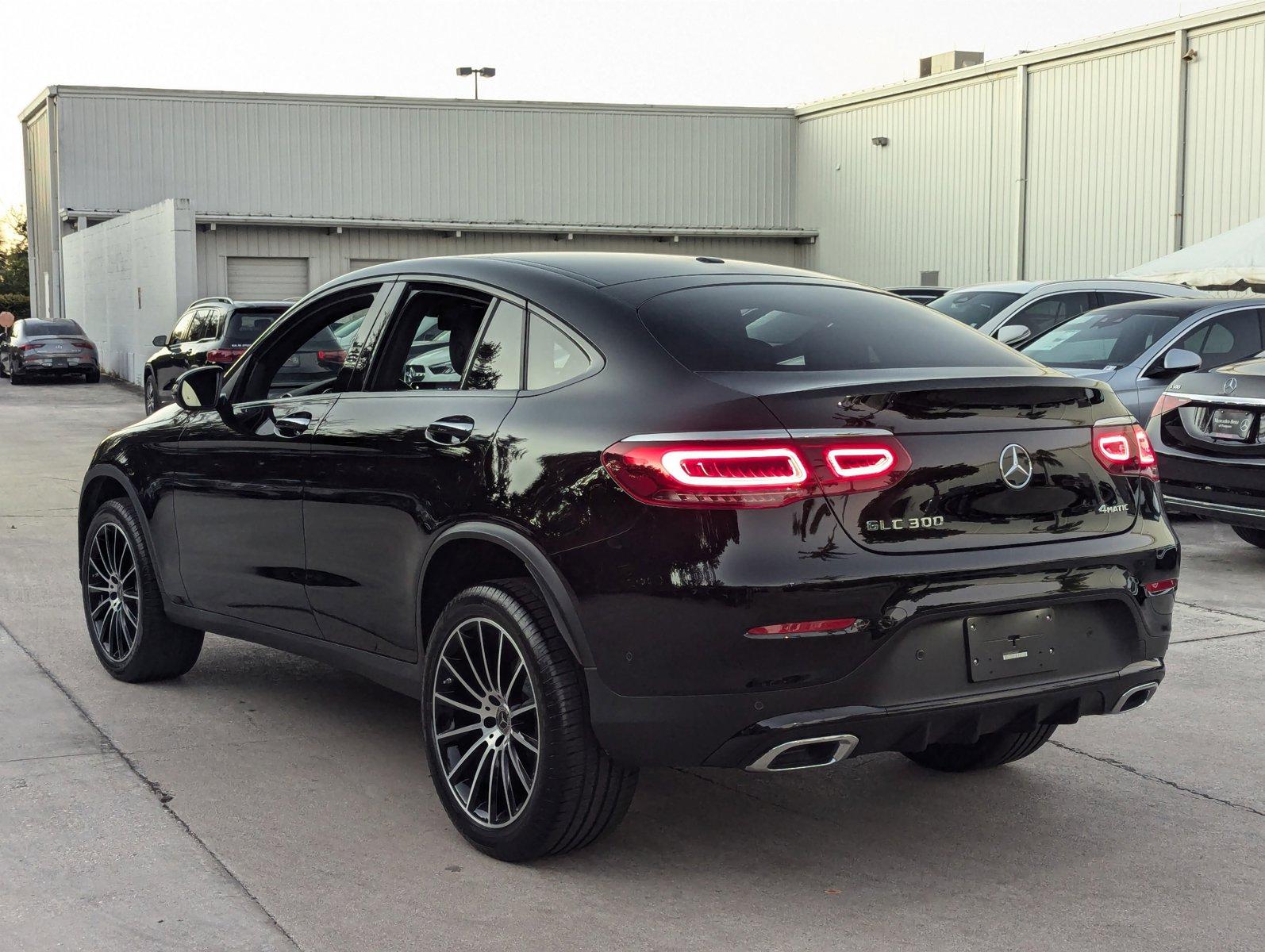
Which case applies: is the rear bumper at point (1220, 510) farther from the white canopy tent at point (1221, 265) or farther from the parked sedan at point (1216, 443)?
the white canopy tent at point (1221, 265)

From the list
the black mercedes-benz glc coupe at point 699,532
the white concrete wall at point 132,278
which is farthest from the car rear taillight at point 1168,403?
the white concrete wall at point 132,278

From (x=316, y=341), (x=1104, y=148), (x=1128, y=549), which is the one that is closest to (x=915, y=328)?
(x=1128, y=549)

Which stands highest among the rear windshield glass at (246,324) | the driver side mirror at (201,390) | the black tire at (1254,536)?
the rear windshield glass at (246,324)

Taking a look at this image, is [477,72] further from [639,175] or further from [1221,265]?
[1221,265]

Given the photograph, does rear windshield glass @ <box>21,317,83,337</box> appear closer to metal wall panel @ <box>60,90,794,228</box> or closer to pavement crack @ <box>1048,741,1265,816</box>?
metal wall panel @ <box>60,90,794,228</box>

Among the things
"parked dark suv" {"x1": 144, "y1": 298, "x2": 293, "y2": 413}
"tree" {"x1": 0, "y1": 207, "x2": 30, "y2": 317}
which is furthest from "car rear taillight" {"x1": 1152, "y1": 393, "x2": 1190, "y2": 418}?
"tree" {"x1": 0, "y1": 207, "x2": 30, "y2": 317}

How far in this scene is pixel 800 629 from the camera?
362cm

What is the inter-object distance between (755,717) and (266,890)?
1.32m

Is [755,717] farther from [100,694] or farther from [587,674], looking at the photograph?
[100,694]

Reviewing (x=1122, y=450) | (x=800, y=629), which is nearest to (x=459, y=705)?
(x=800, y=629)

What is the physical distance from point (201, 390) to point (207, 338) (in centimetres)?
1674

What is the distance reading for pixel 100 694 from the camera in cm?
596

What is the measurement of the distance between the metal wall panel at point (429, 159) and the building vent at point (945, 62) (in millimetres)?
3959

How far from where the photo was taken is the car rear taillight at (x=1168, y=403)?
9125 mm
